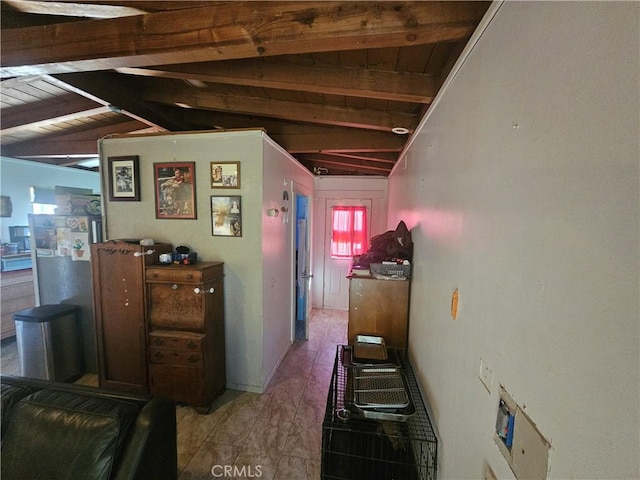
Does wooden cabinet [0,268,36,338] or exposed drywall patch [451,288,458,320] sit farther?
wooden cabinet [0,268,36,338]

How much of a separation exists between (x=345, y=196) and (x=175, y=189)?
2.78m

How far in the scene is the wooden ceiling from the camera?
1.07 m

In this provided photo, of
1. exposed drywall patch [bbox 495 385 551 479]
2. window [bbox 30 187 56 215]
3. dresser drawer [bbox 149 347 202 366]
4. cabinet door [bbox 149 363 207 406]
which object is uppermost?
window [bbox 30 187 56 215]

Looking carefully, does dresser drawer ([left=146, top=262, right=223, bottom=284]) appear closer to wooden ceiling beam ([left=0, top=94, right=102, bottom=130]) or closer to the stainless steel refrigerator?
the stainless steel refrigerator

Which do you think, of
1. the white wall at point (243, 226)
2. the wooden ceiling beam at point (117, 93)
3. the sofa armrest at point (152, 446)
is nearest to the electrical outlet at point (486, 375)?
the sofa armrest at point (152, 446)

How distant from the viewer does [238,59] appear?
163cm

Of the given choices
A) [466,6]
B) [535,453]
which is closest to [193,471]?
[535,453]

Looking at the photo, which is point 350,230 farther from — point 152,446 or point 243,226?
point 152,446

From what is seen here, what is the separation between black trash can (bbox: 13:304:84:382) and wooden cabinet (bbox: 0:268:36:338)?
3.75 ft

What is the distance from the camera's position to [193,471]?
5.27ft

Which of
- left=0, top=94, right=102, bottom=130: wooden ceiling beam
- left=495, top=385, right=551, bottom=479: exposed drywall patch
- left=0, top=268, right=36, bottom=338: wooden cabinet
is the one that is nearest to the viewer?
left=495, top=385, right=551, bottom=479: exposed drywall patch

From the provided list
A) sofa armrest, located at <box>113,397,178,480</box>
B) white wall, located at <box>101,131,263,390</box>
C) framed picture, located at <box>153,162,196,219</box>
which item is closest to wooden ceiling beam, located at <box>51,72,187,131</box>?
white wall, located at <box>101,131,263,390</box>

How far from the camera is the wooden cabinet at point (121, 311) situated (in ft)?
6.69

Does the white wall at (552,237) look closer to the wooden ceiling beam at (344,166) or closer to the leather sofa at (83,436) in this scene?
the leather sofa at (83,436)
